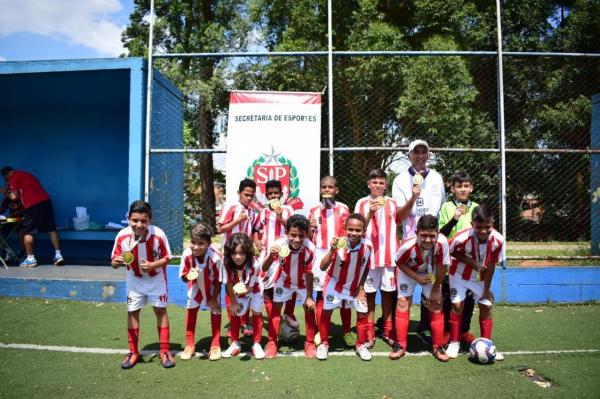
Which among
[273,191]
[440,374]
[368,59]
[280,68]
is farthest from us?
[280,68]

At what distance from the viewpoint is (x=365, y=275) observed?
13.4 feet

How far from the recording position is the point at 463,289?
4.12m

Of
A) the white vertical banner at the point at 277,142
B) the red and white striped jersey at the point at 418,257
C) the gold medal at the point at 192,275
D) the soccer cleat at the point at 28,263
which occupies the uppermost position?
the white vertical banner at the point at 277,142

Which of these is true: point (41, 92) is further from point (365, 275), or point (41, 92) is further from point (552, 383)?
point (552, 383)

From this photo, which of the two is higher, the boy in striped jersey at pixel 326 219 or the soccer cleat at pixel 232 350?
the boy in striped jersey at pixel 326 219

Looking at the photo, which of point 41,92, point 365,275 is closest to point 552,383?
point 365,275

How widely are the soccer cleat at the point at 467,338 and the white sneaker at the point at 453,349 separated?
325 mm

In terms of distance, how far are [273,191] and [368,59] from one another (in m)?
8.00

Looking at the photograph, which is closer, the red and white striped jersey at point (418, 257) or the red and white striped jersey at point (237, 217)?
the red and white striped jersey at point (418, 257)

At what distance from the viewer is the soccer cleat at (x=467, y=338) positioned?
14.2 feet

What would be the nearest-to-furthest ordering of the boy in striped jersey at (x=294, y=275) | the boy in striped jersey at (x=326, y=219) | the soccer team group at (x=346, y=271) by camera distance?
the soccer team group at (x=346, y=271), the boy in striped jersey at (x=294, y=275), the boy in striped jersey at (x=326, y=219)

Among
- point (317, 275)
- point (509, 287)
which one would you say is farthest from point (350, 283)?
point (509, 287)

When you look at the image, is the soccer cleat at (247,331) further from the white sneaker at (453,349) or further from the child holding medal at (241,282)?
the white sneaker at (453,349)

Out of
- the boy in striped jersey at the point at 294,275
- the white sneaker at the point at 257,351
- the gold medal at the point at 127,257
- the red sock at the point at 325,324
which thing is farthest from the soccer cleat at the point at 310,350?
the gold medal at the point at 127,257
